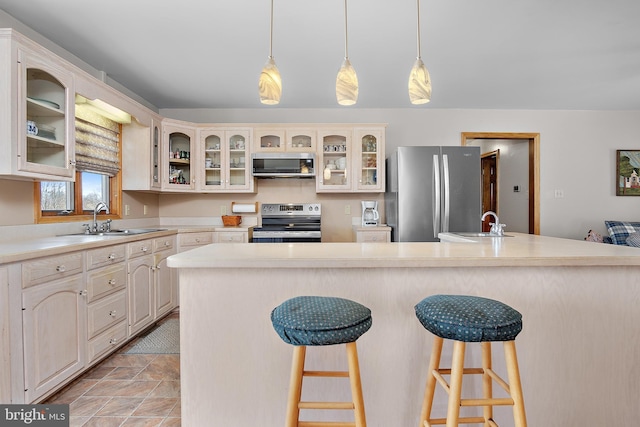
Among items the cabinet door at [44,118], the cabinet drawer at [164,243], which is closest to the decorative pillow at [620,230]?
the cabinet drawer at [164,243]

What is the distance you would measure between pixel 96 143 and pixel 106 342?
171 cm

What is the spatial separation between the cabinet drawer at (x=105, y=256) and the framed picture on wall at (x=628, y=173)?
18.7 feet

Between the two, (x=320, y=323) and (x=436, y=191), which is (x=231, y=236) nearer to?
(x=436, y=191)

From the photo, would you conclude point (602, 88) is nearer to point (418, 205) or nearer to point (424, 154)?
point (424, 154)

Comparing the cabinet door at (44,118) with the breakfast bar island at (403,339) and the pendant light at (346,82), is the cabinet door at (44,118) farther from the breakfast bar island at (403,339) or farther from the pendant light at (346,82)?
the pendant light at (346,82)

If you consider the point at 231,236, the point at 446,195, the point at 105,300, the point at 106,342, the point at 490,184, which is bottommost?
the point at 106,342

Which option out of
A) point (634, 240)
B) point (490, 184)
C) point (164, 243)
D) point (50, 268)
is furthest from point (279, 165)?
point (634, 240)

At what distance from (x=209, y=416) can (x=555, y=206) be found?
464cm

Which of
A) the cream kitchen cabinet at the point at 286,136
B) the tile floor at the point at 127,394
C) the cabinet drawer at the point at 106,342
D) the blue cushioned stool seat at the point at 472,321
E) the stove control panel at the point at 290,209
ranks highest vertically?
the cream kitchen cabinet at the point at 286,136

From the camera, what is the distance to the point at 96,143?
2.80 m

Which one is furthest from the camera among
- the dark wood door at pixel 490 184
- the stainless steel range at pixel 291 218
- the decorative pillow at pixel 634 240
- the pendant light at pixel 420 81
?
the dark wood door at pixel 490 184

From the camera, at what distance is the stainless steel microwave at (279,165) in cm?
364

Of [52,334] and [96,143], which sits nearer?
[52,334]

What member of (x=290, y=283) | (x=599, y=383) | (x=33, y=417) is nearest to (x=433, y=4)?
(x=290, y=283)
